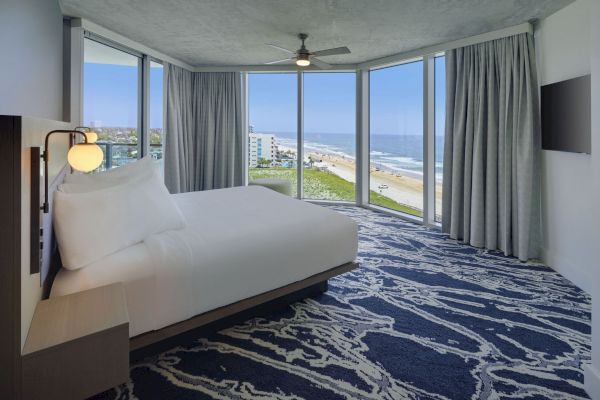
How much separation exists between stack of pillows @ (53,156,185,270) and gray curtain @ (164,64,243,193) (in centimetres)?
375

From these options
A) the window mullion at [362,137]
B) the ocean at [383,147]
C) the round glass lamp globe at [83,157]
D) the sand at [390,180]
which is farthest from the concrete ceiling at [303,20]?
the round glass lamp globe at [83,157]

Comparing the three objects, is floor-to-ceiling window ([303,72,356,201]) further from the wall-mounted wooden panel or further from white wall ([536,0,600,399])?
the wall-mounted wooden panel

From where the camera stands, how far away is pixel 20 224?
987 millimetres

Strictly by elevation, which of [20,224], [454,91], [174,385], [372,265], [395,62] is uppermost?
[395,62]

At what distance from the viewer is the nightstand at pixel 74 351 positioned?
3.50ft

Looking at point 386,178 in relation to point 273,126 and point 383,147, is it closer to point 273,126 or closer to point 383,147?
point 383,147

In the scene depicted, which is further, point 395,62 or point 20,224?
point 395,62

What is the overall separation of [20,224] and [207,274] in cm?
98

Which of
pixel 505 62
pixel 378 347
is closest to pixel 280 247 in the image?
pixel 378 347

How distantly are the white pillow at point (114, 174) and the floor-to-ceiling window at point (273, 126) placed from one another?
4052 millimetres

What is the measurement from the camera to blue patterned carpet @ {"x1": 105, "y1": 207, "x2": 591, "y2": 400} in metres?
1.66

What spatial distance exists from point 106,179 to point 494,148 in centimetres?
379

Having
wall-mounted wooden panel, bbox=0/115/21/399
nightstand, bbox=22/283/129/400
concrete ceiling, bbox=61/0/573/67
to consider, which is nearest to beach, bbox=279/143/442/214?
concrete ceiling, bbox=61/0/573/67

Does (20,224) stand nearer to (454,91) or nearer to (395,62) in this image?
(454,91)
